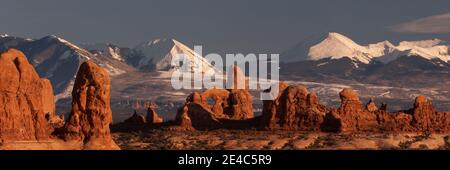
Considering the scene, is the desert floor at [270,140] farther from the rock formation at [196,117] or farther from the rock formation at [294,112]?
the rock formation at [196,117]

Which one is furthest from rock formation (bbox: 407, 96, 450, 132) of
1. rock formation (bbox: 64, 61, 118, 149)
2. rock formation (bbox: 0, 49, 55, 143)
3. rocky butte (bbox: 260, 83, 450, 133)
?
rock formation (bbox: 0, 49, 55, 143)

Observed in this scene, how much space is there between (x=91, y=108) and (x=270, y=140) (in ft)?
119

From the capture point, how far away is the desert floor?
450ft

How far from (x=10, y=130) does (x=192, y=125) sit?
56.3 metres

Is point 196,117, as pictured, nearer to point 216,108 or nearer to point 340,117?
point 216,108

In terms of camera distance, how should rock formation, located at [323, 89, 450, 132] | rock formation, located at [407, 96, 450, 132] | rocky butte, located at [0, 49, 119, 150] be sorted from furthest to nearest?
rock formation, located at [407, 96, 450, 132] < rock formation, located at [323, 89, 450, 132] < rocky butte, located at [0, 49, 119, 150]

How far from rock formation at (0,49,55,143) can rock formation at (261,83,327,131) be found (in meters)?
46.0

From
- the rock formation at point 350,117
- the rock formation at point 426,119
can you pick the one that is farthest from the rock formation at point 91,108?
the rock formation at point 426,119

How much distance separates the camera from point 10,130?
105375mm

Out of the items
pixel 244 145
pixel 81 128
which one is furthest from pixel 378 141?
pixel 81 128

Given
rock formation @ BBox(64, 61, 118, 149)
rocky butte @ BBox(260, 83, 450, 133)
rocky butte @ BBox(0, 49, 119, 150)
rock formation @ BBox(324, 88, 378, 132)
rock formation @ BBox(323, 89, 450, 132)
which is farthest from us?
rock formation @ BBox(323, 89, 450, 132)

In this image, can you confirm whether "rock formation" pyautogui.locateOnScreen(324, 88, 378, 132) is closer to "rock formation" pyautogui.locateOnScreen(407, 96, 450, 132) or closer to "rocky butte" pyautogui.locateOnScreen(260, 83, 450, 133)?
"rocky butte" pyautogui.locateOnScreen(260, 83, 450, 133)
